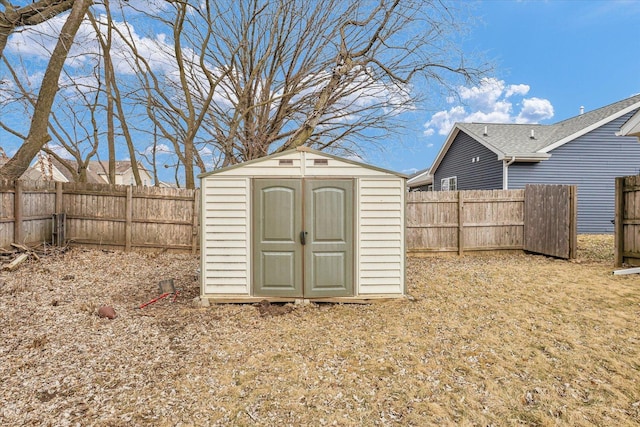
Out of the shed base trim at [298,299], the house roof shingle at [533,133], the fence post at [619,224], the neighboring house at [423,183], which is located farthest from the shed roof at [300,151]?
the neighboring house at [423,183]

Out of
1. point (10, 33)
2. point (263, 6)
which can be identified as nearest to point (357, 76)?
point (263, 6)

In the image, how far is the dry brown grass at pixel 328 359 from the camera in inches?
102

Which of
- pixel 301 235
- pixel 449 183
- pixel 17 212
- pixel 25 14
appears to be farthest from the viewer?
pixel 449 183

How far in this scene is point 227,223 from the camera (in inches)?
202

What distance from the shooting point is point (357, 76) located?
10.0 meters

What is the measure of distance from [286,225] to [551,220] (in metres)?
7.17

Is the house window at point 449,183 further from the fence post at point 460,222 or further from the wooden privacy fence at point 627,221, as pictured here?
the wooden privacy fence at point 627,221

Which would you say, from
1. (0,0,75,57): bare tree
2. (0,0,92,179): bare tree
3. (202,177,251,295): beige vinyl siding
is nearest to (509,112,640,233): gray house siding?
(202,177,251,295): beige vinyl siding

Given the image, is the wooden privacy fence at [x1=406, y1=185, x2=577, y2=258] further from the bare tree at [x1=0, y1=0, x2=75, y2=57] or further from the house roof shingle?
the bare tree at [x1=0, y1=0, x2=75, y2=57]

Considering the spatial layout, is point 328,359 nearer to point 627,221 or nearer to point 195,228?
point 195,228

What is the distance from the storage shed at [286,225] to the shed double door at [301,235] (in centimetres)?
2

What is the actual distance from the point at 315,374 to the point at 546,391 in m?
1.98

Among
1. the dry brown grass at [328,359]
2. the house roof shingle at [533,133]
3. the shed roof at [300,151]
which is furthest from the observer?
Answer: the house roof shingle at [533,133]

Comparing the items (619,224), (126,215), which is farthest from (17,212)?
(619,224)
